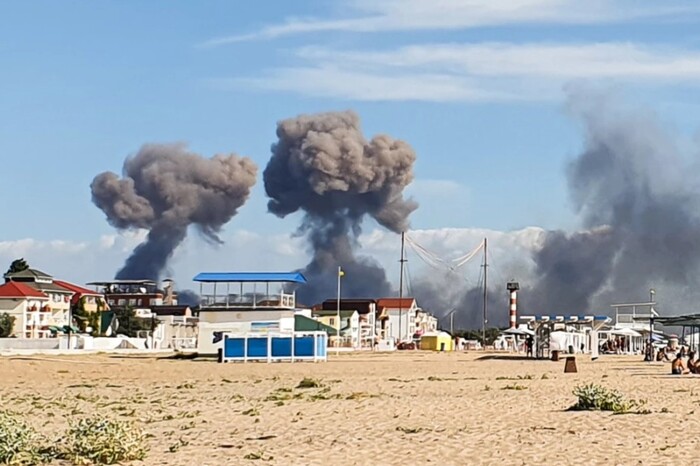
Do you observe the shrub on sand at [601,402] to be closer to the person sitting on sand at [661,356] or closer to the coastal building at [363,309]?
the person sitting on sand at [661,356]

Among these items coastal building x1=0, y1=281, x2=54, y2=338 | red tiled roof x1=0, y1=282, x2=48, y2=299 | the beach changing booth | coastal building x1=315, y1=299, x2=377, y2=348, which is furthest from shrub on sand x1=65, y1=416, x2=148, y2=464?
Result: coastal building x1=315, y1=299, x2=377, y2=348

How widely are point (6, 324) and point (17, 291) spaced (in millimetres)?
7123

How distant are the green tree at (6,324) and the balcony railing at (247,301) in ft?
180

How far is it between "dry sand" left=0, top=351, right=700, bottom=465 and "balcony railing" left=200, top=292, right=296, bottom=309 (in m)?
24.4

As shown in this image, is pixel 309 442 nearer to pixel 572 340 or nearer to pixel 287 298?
pixel 287 298

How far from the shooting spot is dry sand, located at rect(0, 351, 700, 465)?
1441 centimetres

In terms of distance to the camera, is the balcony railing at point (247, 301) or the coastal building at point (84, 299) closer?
the balcony railing at point (247, 301)

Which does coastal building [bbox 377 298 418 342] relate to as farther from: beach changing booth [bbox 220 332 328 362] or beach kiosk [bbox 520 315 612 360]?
beach changing booth [bbox 220 332 328 362]

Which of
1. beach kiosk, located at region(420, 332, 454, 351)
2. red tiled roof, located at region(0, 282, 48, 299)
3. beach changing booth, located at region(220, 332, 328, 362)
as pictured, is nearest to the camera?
beach changing booth, located at region(220, 332, 328, 362)

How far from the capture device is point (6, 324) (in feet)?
366

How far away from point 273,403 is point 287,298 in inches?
1466

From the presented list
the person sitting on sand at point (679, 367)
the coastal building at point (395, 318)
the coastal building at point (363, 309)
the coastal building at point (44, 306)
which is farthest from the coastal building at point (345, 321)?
the person sitting on sand at point (679, 367)

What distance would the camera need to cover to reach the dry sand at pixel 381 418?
1441cm

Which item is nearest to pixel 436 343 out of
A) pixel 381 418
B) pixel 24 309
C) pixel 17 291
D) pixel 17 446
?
pixel 24 309
